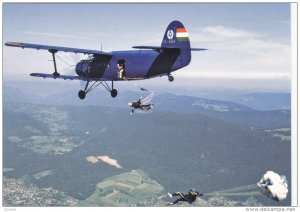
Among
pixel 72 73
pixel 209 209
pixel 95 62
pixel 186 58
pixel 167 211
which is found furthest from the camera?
pixel 167 211

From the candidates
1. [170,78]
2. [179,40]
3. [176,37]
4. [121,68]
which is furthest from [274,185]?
[121,68]

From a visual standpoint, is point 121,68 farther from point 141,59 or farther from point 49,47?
point 49,47

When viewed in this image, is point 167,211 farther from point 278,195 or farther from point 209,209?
point 278,195

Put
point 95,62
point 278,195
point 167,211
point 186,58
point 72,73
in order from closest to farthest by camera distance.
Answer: point 278,195, point 186,58, point 95,62, point 72,73, point 167,211

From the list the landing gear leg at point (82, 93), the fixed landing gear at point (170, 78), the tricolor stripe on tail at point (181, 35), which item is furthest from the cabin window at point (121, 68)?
the tricolor stripe on tail at point (181, 35)

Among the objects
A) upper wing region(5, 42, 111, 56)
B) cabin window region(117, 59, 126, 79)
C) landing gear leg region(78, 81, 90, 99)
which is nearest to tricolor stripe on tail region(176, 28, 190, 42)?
cabin window region(117, 59, 126, 79)
